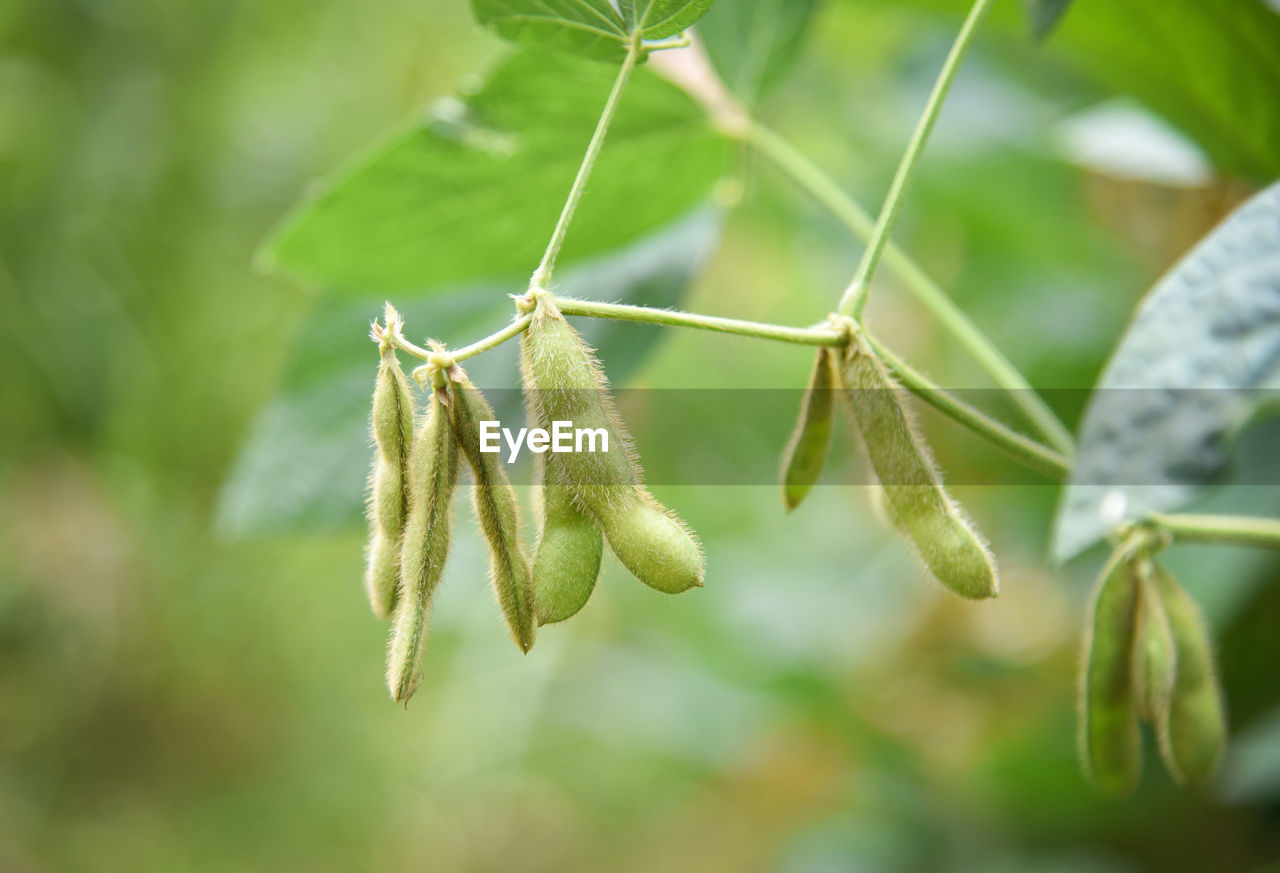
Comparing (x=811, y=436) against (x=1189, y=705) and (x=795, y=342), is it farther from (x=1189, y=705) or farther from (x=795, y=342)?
(x=1189, y=705)

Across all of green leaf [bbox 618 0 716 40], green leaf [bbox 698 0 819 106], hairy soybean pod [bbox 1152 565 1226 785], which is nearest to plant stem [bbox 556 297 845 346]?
green leaf [bbox 618 0 716 40]

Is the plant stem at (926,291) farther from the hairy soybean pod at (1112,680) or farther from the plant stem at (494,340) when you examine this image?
the plant stem at (494,340)

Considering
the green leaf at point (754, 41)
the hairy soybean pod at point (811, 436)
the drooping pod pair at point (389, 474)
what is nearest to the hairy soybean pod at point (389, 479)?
the drooping pod pair at point (389, 474)

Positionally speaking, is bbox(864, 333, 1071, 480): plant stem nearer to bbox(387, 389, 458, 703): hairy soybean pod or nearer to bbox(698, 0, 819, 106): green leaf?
bbox(387, 389, 458, 703): hairy soybean pod

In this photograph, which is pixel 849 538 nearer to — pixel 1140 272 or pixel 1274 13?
pixel 1140 272

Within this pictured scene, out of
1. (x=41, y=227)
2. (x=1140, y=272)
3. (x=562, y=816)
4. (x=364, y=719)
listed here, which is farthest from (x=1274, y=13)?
(x=41, y=227)
